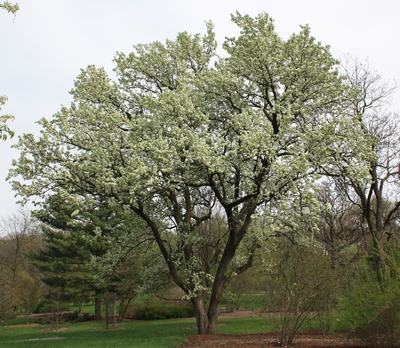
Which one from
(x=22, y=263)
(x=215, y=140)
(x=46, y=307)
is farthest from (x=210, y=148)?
(x=22, y=263)

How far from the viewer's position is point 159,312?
105 ft

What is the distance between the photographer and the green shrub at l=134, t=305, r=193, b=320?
3203 cm

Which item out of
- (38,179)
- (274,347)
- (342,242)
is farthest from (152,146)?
(342,242)

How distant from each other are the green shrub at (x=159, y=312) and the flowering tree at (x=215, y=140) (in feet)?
58.3

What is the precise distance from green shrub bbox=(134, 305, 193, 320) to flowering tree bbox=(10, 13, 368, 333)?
17.8m

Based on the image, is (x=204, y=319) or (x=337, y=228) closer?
(x=204, y=319)

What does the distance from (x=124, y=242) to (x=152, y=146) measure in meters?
6.49

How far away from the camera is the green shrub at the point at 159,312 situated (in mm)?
32031

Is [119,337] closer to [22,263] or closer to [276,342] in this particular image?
[276,342]

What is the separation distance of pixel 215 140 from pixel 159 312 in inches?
912

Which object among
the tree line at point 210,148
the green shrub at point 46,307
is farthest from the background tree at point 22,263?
the tree line at point 210,148

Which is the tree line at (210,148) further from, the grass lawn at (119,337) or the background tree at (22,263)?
the background tree at (22,263)

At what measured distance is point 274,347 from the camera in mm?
10773

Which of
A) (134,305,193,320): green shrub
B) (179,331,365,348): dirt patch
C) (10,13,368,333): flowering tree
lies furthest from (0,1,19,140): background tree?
(134,305,193,320): green shrub
